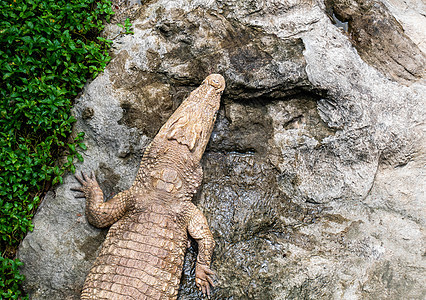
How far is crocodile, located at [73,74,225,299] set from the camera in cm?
389

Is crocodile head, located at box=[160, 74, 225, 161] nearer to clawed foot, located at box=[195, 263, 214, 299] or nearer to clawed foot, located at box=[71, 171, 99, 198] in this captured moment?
clawed foot, located at box=[71, 171, 99, 198]

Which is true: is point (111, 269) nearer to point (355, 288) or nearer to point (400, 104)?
point (355, 288)

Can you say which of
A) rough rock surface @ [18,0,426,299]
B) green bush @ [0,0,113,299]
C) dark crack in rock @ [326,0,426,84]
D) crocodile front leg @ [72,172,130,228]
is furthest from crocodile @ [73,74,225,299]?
dark crack in rock @ [326,0,426,84]

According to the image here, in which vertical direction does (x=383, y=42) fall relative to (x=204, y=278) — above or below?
above

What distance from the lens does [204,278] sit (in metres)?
4.15

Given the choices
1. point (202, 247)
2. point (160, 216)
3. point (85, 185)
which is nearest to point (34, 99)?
point (85, 185)

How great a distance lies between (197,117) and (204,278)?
170cm

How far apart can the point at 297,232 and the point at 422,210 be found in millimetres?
1346

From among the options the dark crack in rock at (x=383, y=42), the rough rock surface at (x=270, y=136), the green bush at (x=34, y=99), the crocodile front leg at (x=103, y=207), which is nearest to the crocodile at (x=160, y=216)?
the crocodile front leg at (x=103, y=207)

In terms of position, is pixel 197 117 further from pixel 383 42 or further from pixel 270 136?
pixel 383 42

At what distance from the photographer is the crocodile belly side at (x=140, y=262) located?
3834 mm

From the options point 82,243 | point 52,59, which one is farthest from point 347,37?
point 82,243

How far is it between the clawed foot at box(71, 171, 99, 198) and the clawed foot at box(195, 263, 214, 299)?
1.45 meters

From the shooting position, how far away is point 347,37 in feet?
15.1
